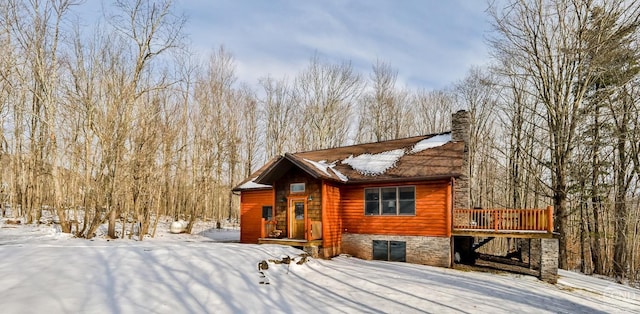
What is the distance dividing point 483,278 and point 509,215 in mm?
2587

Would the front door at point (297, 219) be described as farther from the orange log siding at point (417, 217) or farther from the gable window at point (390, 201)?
the gable window at point (390, 201)

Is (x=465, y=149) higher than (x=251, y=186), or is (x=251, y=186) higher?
(x=465, y=149)

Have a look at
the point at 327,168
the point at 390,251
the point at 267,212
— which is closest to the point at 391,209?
the point at 390,251

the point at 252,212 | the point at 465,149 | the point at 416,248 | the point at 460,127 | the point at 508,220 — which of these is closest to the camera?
the point at 508,220

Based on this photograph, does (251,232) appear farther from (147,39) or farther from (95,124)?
(147,39)

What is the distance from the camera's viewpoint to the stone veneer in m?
12.4

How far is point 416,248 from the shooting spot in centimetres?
1292

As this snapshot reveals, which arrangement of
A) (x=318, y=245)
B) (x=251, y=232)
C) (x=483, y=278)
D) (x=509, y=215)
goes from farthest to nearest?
(x=251, y=232), (x=318, y=245), (x=509, y=215), (x=483, y=278)

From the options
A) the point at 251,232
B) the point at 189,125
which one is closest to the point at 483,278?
the point at 251,232

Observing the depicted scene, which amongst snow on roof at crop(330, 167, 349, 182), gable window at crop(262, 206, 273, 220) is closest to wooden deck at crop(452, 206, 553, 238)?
snow on roof at crop(330, 167, 349, 182)

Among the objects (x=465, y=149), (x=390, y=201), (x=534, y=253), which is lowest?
(x=534, y=253)

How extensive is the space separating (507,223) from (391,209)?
409cm

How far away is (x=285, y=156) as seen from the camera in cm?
1340

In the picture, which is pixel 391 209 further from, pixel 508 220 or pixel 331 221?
pixel 508 220
